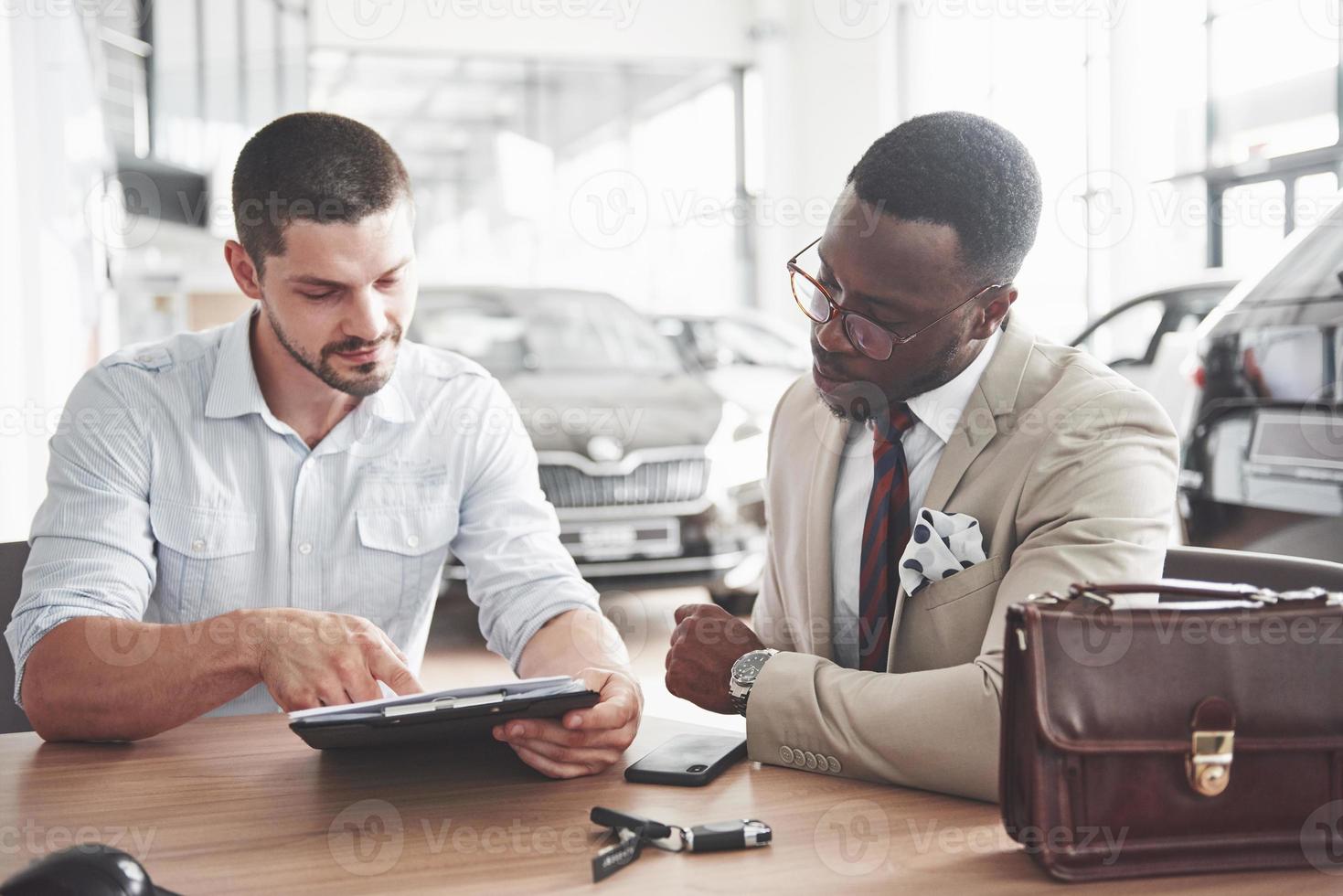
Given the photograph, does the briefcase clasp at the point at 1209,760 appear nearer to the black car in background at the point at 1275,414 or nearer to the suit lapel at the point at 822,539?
the suit lapel at the point at 822,539

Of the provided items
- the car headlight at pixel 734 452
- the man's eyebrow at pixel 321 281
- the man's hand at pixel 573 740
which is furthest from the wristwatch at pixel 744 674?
the car headlight at pixel 734 452

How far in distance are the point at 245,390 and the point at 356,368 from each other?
0.19 metres

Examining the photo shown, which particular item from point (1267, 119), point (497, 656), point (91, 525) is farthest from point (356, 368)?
point (1267, 119)

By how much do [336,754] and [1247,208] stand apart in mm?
7014

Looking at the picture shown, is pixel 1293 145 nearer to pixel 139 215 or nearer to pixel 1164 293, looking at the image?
pixel 1164 293

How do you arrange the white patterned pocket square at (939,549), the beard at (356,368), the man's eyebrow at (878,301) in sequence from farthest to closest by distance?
the beard at (356,368) → the man's eyebrow at (878,301) → the white patterned pocket square at (939,549)

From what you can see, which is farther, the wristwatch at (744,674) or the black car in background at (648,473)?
the black car in background at (648,473)

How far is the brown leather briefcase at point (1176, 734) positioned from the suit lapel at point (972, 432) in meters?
0.52

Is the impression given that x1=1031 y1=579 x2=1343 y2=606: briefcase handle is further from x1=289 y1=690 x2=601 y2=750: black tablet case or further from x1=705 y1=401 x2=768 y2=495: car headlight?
x1=705 y1=401 x2=768 y2=495: car headlight

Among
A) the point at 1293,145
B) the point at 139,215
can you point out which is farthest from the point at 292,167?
the point at 139,215

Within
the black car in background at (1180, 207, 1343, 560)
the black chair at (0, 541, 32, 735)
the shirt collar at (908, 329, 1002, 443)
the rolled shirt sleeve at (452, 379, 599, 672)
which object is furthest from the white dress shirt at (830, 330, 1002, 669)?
the black car in background at (1180, 207, 1343, 560)

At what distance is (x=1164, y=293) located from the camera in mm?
6102

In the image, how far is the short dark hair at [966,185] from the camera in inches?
59.9

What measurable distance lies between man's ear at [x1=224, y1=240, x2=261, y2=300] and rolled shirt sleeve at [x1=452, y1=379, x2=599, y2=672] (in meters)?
0.40
